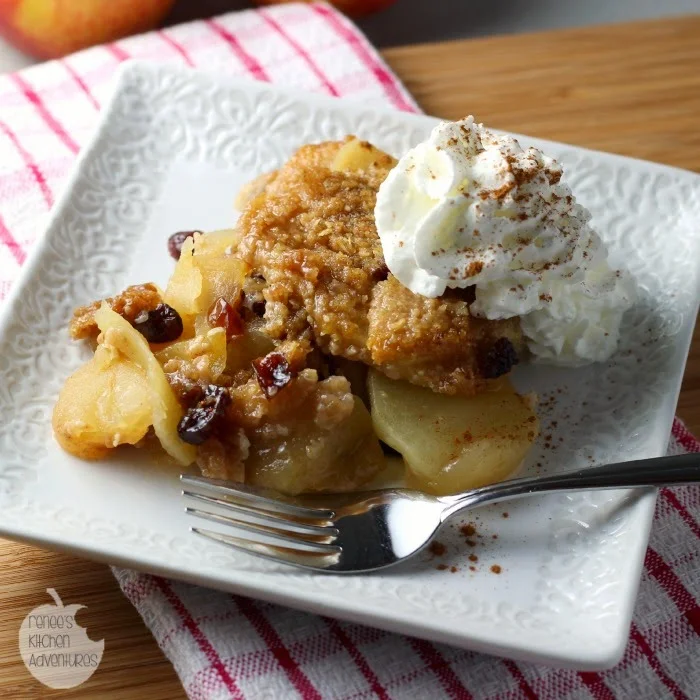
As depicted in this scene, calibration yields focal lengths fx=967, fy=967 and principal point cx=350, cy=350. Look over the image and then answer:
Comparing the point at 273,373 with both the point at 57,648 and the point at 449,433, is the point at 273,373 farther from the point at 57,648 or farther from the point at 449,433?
the point at 57,648

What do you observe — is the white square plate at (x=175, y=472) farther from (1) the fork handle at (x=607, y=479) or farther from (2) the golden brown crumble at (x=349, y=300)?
(2) the golden brown crumble at (x=349, y=300)

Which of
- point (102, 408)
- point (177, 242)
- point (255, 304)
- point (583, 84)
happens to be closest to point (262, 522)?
point (102, 408)

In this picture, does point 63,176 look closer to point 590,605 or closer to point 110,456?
point 110,456

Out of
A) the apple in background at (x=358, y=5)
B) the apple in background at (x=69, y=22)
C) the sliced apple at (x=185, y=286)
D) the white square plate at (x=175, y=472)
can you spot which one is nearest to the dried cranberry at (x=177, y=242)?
the white square plate at (x=175, y=472)

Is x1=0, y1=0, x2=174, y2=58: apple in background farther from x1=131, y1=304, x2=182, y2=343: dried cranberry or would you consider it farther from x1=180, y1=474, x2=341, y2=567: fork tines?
x1=180, y1=474, x2=341, y2=567: fork tines

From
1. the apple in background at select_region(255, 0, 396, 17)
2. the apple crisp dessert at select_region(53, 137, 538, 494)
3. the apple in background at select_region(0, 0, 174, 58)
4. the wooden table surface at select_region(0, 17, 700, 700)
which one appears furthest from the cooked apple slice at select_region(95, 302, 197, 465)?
the apple in background at select_region(255, 0, 396, 17)

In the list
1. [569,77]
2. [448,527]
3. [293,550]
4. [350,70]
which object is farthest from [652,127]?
[293,550]

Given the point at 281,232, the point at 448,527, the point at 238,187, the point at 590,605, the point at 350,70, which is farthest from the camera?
the point at 350,70

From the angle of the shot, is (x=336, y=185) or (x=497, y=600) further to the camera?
(x=336, y=185)
